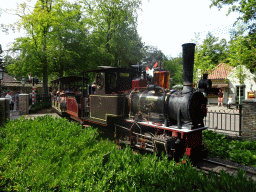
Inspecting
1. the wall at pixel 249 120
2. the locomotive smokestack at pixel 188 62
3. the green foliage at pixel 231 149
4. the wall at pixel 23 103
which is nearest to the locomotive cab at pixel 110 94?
the locomotive smokestack at pixel 188 62

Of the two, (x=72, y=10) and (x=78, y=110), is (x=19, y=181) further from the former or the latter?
(x=72, y=10)

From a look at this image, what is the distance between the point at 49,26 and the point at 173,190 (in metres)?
23.4

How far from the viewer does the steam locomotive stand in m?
5.21

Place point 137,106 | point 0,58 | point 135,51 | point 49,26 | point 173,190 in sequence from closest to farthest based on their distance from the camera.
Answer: point 173,190 < point 137,106 < point 49,26 < point 135,51 < point 0,58

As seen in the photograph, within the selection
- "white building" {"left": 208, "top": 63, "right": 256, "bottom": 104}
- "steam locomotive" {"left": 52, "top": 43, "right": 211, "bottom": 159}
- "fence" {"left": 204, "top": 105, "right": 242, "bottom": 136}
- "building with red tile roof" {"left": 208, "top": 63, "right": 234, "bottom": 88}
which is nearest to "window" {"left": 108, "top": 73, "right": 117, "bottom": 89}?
"steam locomotive" {"left": 52, "top": 43, "right": 211, "bottom": 159}

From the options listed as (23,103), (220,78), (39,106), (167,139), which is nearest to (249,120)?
(167,139)

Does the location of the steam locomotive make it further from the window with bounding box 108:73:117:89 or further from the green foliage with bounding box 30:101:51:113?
the green foliage with bounding box 30:101:51:113

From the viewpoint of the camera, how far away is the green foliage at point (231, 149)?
5.48 metres

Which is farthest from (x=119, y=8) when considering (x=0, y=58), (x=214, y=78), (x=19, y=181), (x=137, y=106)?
(x=0, y=58)

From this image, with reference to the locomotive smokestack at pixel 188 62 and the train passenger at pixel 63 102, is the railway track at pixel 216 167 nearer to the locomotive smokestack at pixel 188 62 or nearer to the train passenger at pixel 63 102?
the locomotive smokestack at pixel 188 62

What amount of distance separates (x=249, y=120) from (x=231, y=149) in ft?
5.35

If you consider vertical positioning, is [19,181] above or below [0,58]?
below

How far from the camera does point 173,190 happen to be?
7.45 ft

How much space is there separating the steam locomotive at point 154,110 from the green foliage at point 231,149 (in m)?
0.85
